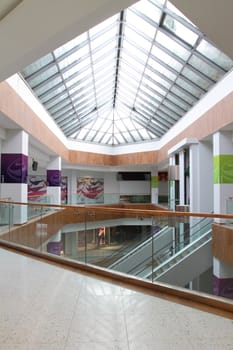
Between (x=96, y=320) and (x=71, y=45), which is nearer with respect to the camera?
(x=96, y=320)

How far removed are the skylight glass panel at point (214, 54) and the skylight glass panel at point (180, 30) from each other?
30 cm

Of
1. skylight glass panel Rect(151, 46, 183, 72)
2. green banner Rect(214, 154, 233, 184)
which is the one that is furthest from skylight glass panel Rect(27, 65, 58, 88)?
green banner Rect(214, 154, 233, 184)

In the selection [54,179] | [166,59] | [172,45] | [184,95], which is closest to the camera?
[172,45]

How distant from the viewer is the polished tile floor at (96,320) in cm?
256

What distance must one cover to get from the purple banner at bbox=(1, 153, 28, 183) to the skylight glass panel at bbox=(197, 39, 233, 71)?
6.34 metres

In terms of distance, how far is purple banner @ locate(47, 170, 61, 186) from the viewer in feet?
53.3

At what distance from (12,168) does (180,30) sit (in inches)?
254

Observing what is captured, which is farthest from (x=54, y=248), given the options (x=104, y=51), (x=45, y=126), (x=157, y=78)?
(x=157, y=78)

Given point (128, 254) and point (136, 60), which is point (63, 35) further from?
point (136, 60)

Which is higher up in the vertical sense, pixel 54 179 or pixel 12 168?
pixel 12 168

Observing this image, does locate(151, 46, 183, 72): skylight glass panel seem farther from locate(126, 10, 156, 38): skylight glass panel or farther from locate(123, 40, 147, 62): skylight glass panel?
locate(126, 10, 156, 38): skylight glass panel

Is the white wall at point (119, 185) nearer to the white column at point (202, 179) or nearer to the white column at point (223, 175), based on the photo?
the white column at point (202, 179)

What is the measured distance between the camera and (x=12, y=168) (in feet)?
29.1

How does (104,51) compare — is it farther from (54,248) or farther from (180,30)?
(54,248)
